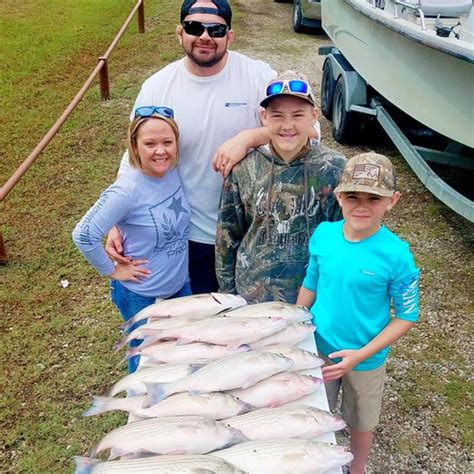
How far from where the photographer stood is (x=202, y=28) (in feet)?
8.69

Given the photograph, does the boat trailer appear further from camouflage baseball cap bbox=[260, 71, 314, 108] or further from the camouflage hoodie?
camouflage baseball cap bbox=[260, 71, 314, 108]

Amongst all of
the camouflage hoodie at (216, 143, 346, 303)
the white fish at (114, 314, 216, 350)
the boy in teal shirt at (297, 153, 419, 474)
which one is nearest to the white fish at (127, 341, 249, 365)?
the white fish at (114, 314, 216, 350)

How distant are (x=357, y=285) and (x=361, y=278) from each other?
1.7 inches

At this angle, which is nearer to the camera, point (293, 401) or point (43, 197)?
point (293, 401)

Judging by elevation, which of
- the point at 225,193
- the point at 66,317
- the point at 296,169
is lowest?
the point at 66,317

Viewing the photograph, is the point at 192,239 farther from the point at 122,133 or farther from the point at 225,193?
the point at 122,133

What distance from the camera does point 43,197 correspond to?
6.43 m

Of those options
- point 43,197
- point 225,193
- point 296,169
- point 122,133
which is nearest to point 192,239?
point 225,193

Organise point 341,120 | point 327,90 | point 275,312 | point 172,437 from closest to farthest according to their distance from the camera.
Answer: point 172,437
point 275,312
point 341,120
point 327,90

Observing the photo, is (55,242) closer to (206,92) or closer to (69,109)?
(69,109)

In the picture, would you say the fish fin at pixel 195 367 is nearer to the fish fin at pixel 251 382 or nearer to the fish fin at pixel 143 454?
the fish fin at pixel 251 382

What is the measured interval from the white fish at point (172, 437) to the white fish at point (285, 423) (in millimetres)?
47

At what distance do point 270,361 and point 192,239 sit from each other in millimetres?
1228

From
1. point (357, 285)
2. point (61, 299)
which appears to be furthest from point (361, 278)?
point (61, 299)
